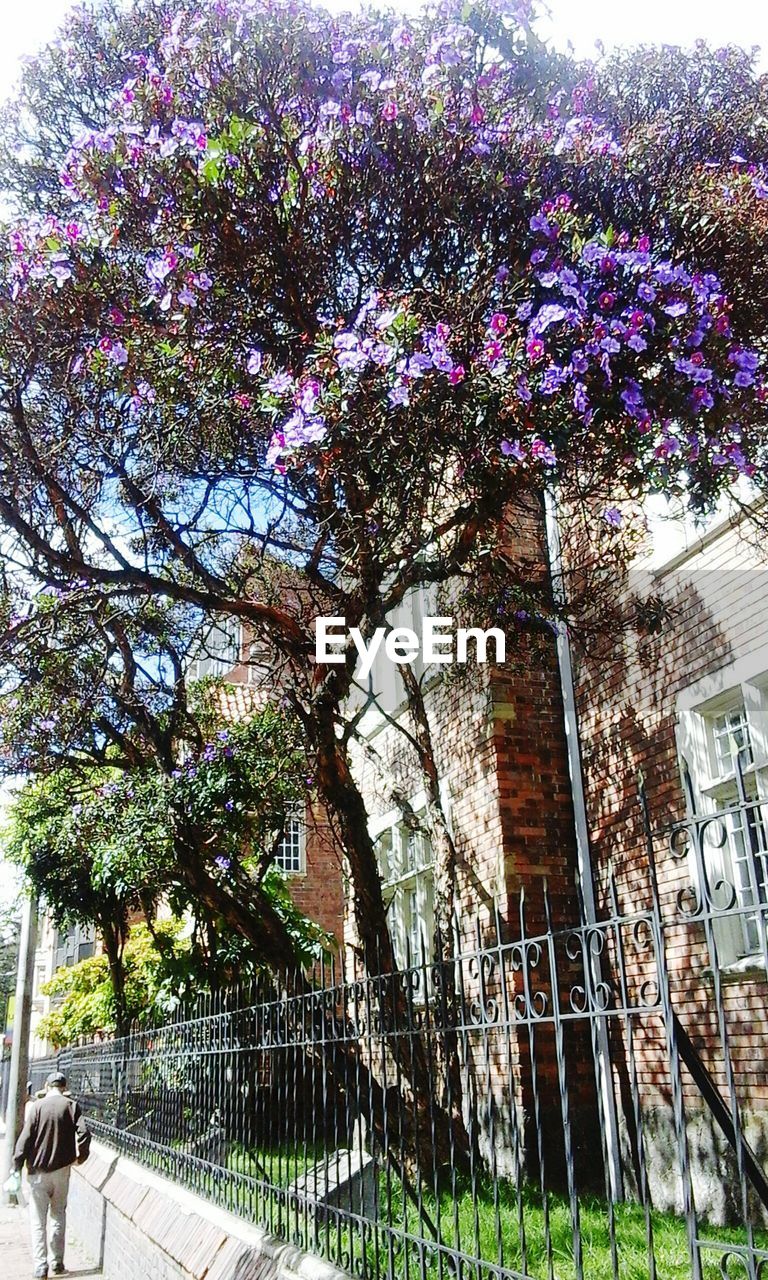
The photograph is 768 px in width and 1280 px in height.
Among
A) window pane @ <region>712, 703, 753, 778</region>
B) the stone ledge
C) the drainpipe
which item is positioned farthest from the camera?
the drainpipe

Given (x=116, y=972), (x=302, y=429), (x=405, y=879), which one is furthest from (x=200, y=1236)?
(x=116, y=972)

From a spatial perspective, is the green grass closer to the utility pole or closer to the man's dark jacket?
the man's dark jacket

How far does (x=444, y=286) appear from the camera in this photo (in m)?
7.02

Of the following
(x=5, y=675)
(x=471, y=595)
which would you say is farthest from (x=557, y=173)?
(x=5, y=675)

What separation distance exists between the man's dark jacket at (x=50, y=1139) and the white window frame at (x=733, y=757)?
7396 millimetres

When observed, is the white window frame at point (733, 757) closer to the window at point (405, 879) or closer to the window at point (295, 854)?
the window at point (405, 879)

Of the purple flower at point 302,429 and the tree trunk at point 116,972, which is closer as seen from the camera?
the purple flower at point 302,429

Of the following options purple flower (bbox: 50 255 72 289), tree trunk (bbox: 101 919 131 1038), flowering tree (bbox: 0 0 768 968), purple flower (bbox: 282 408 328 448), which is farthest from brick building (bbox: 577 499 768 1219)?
tree trunk (bbox: 101 919 131 1038)

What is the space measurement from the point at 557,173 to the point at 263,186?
181cm

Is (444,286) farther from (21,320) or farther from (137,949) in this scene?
(137,949)

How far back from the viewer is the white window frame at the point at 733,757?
871cm

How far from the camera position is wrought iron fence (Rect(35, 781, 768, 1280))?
12.0 feet

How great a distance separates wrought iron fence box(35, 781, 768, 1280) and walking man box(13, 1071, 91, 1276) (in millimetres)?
669

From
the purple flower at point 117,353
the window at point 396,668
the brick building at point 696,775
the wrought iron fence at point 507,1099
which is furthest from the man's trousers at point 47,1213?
the purple flower at point 117,353
